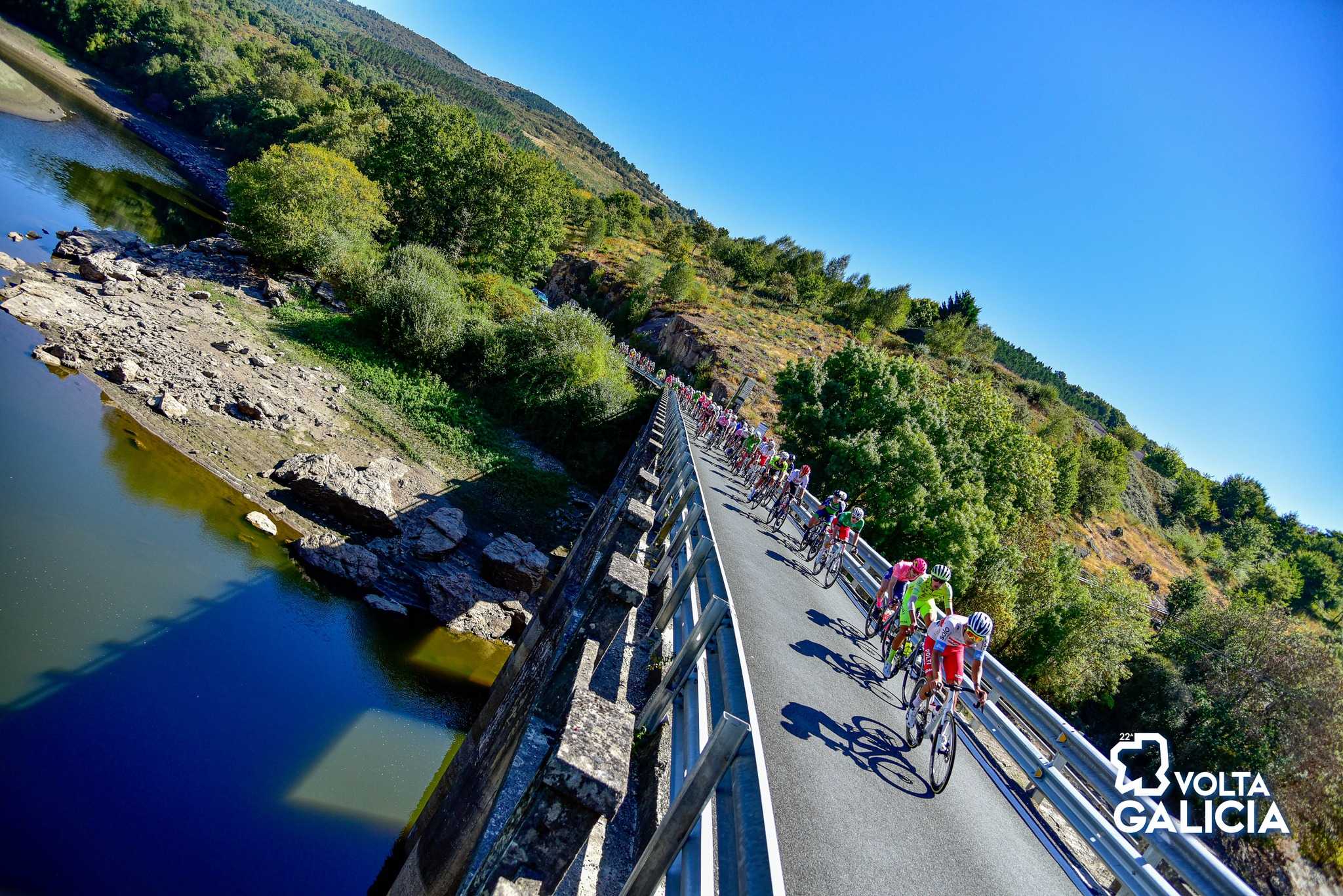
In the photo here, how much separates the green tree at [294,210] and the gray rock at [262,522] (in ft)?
78.3

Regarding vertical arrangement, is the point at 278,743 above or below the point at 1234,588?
below

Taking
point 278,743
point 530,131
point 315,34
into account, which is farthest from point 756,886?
point 315,34

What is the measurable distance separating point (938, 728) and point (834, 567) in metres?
6.87

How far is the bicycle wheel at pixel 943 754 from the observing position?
6.45 m

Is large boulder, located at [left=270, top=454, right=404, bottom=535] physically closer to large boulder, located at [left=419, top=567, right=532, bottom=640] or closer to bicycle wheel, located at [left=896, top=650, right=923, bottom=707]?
large boulder, located at [left=419, top=567, right=532, bottom=640]

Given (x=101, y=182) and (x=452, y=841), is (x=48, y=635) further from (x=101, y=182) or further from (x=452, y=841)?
(x=101, y=182)

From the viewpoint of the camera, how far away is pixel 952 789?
6.80 m

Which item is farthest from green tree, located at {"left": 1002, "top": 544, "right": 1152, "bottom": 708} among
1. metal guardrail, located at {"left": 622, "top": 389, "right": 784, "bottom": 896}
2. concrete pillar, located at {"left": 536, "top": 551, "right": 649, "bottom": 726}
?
concrete pillar, located at {"left": 536, "top": 551, "right": 649, "bottom": 726}

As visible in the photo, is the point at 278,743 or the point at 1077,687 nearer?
the point at 278,743

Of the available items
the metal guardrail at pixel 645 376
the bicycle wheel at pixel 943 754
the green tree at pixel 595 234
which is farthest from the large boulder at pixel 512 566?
the green tree at pixel 595 234

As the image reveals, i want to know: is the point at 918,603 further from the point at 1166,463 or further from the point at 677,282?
the point at 1166,463

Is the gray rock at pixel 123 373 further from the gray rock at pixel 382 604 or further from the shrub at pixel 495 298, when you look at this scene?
the shrub at pixel 495 298

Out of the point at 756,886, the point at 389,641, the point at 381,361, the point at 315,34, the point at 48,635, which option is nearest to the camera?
the point at 756,886

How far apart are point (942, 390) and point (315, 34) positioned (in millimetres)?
218160
